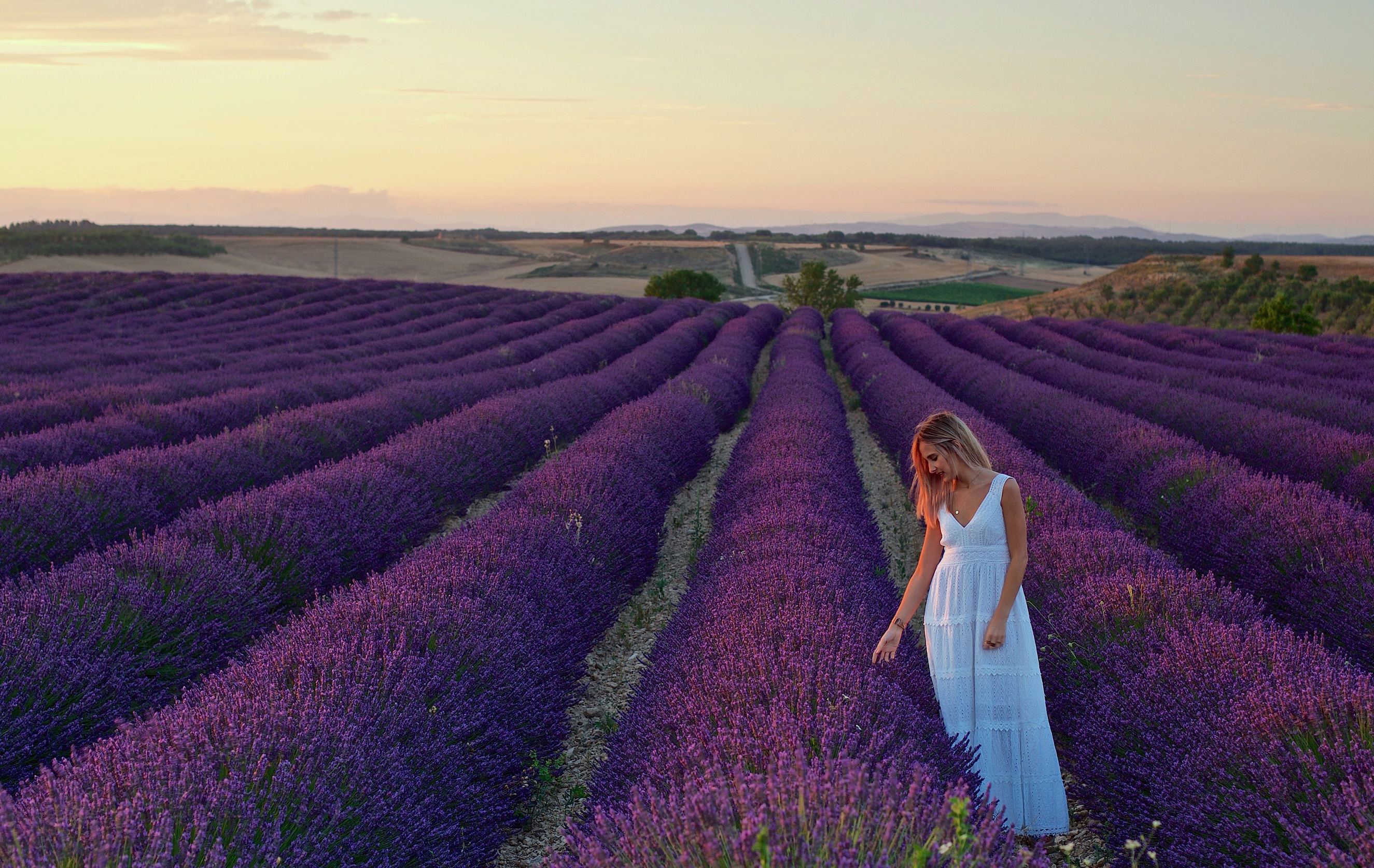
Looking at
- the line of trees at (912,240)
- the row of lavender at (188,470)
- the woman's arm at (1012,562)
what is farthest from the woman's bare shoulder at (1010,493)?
the line of trees at (912,240)

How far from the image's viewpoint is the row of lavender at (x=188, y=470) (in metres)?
4.40

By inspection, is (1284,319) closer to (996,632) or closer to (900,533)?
(900,533)

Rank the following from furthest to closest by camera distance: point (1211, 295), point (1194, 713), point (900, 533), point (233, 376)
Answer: point (1211, 295)
point (233, 376)
point (900, 533)
point (1194, 713)

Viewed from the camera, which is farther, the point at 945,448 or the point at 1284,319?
the point at 1284,319

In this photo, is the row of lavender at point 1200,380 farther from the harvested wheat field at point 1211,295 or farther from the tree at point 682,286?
the tree at point 682,286

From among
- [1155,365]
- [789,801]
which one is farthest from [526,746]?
[1155,365]

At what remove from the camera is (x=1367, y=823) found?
1750 millimetres

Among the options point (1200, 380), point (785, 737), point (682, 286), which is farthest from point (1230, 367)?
point (682, 286)

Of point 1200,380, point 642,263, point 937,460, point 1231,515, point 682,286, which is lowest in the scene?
point 1231,515

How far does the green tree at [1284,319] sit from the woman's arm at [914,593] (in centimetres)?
2666

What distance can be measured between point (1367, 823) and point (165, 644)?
12.3ft

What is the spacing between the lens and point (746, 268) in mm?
83500

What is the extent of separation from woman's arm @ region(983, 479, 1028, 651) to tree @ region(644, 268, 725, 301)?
120ft

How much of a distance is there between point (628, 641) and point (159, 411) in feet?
18.5
